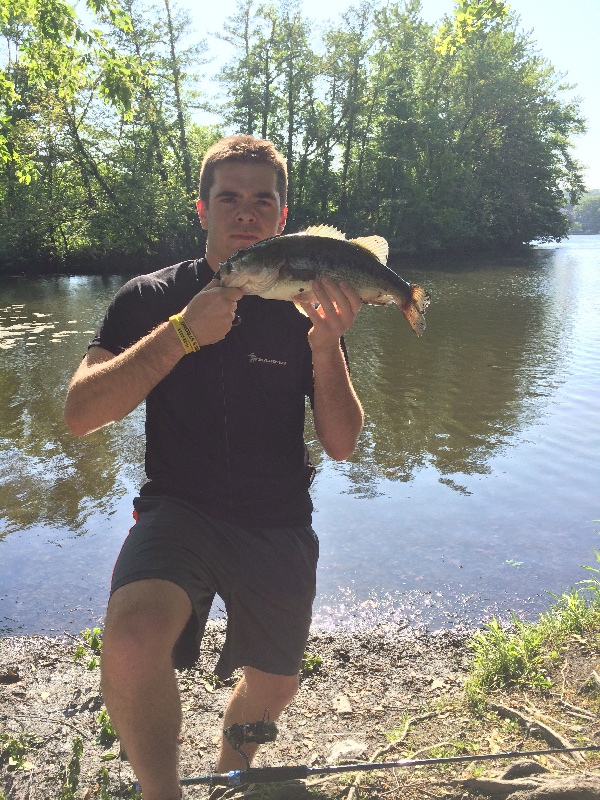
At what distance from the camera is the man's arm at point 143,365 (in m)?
2.61

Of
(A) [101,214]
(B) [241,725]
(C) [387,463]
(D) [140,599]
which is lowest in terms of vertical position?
(C) [387,463]

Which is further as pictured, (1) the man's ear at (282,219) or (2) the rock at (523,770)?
(1) the man's ear at (282,219)

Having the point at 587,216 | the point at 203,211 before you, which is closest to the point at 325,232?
the point at 203,211

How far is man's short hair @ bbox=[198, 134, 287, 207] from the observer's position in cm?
323

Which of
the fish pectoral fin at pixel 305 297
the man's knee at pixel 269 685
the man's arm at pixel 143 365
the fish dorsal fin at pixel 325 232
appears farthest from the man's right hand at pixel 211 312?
the man's knee at pixel 269 685

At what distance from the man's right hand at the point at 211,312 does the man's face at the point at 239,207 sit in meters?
0.61

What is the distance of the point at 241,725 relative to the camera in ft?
8.66

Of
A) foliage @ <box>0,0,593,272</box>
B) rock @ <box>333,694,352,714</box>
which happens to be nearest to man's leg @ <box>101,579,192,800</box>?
rock @ <box>333,694,352,714</box>

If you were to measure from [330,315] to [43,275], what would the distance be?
3596cm

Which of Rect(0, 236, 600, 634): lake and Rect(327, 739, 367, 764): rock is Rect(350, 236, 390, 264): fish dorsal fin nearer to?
Rect(327, 739, 367, 764): rock

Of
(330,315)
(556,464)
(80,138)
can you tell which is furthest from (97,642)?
(80,138)

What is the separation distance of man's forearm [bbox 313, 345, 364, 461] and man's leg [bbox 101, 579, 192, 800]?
4.33 feet

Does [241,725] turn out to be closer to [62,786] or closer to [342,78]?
[62,786]

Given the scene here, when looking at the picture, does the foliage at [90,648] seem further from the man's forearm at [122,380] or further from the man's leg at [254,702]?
the man's forearm at [122,380]
